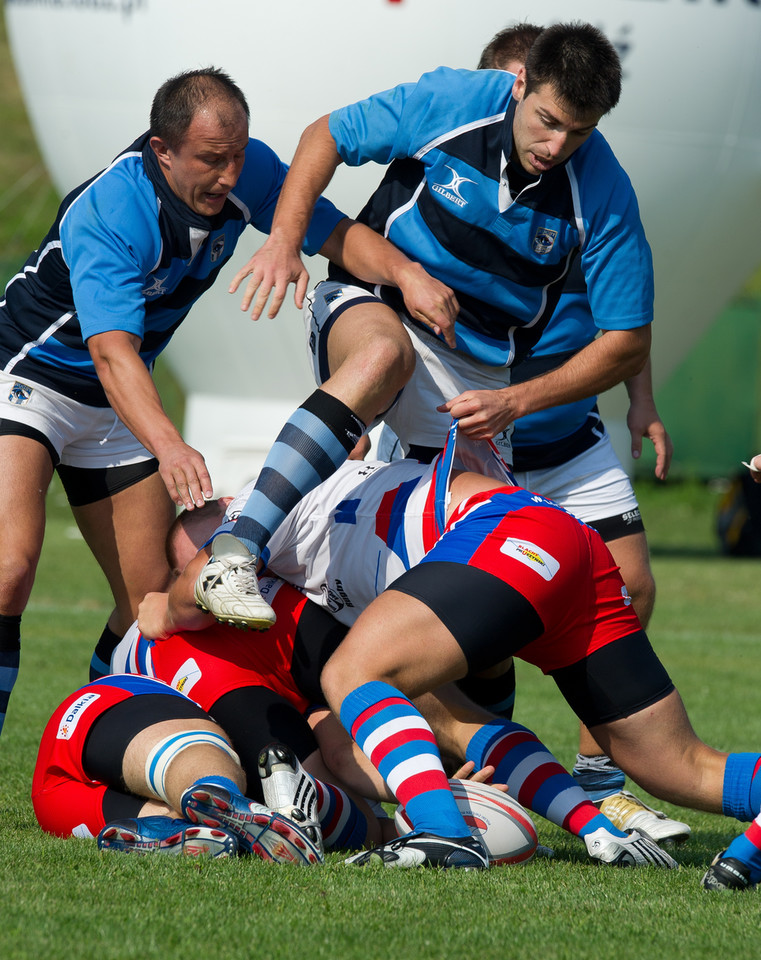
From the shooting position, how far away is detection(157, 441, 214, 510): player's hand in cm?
318

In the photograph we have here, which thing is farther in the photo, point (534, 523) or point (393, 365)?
point (393, 365)

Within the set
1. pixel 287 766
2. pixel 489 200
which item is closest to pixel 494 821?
pixel 287 766

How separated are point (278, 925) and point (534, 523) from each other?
1204 mm

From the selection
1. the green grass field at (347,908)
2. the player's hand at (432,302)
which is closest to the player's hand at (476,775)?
the green grass field at (347,908)

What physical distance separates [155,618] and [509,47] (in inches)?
107

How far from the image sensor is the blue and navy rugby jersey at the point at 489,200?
371cm

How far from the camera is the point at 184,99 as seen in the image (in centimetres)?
369

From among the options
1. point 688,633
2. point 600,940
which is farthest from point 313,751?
point 688,633

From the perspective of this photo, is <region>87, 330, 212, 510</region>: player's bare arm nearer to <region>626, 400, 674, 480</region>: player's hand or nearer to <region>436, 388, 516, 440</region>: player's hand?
<region>436, 388, 516, 440</region>: player's hand

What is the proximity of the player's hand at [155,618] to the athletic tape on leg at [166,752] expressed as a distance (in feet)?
1.53

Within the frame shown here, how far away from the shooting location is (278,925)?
2318 mm

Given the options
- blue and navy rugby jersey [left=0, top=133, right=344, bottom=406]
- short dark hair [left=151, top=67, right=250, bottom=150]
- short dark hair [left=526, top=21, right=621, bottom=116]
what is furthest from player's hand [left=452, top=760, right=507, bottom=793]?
short dark hair [left=151, top=67, right=250, bottom=150]

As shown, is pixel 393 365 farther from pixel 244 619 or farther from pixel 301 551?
pixel 244 619

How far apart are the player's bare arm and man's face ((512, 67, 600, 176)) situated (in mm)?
1240
